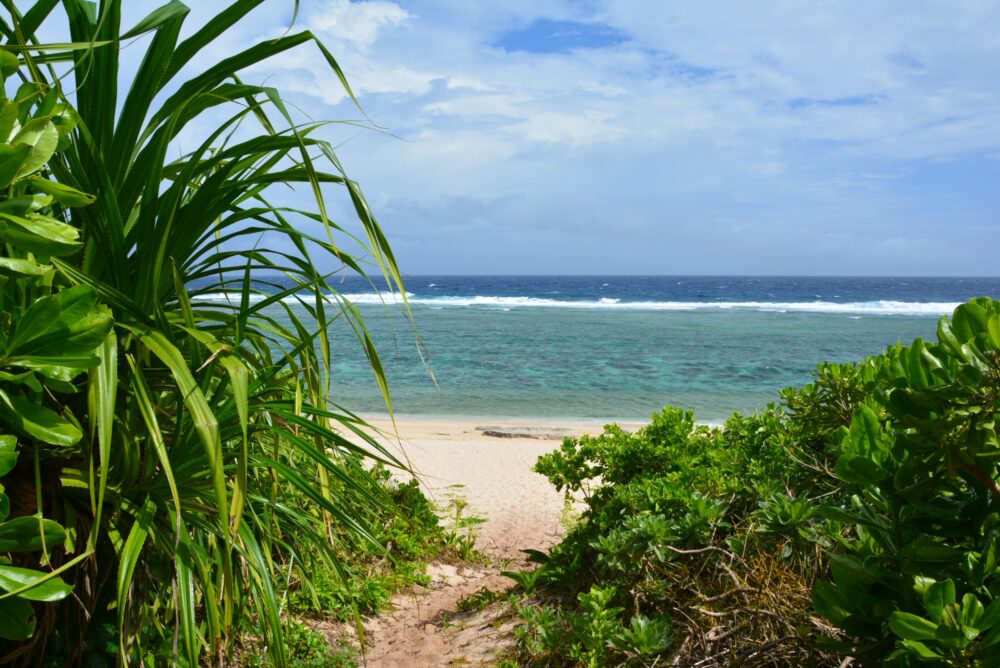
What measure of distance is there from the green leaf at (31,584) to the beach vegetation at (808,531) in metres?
1.35

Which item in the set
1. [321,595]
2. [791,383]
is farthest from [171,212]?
[791,383]

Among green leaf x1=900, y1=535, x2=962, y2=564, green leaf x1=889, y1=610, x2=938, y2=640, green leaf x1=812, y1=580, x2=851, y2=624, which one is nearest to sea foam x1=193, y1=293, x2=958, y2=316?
green leaf x1=812, y1=580, x2=851, y2=624

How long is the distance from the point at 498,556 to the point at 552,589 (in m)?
0.99

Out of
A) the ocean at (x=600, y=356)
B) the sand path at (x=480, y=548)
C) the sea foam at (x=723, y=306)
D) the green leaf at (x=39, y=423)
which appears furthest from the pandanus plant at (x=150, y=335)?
the sea foam at (x=723, y=306)

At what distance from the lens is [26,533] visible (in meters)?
1.24

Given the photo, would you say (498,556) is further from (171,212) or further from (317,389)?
(171,212)

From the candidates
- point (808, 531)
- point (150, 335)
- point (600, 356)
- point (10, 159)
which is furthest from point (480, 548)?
point (600, 356)

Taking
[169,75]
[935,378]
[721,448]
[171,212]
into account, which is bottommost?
[721,448]

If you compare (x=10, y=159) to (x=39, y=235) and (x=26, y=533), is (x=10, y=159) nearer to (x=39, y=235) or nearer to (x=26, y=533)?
(x=39, y=235)

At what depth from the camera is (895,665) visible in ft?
3.97

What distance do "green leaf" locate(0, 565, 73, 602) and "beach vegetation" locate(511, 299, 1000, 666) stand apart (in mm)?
1347

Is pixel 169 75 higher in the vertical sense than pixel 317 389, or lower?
higher

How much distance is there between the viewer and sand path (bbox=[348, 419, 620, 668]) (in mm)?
2980

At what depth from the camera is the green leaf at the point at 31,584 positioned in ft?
3.86
